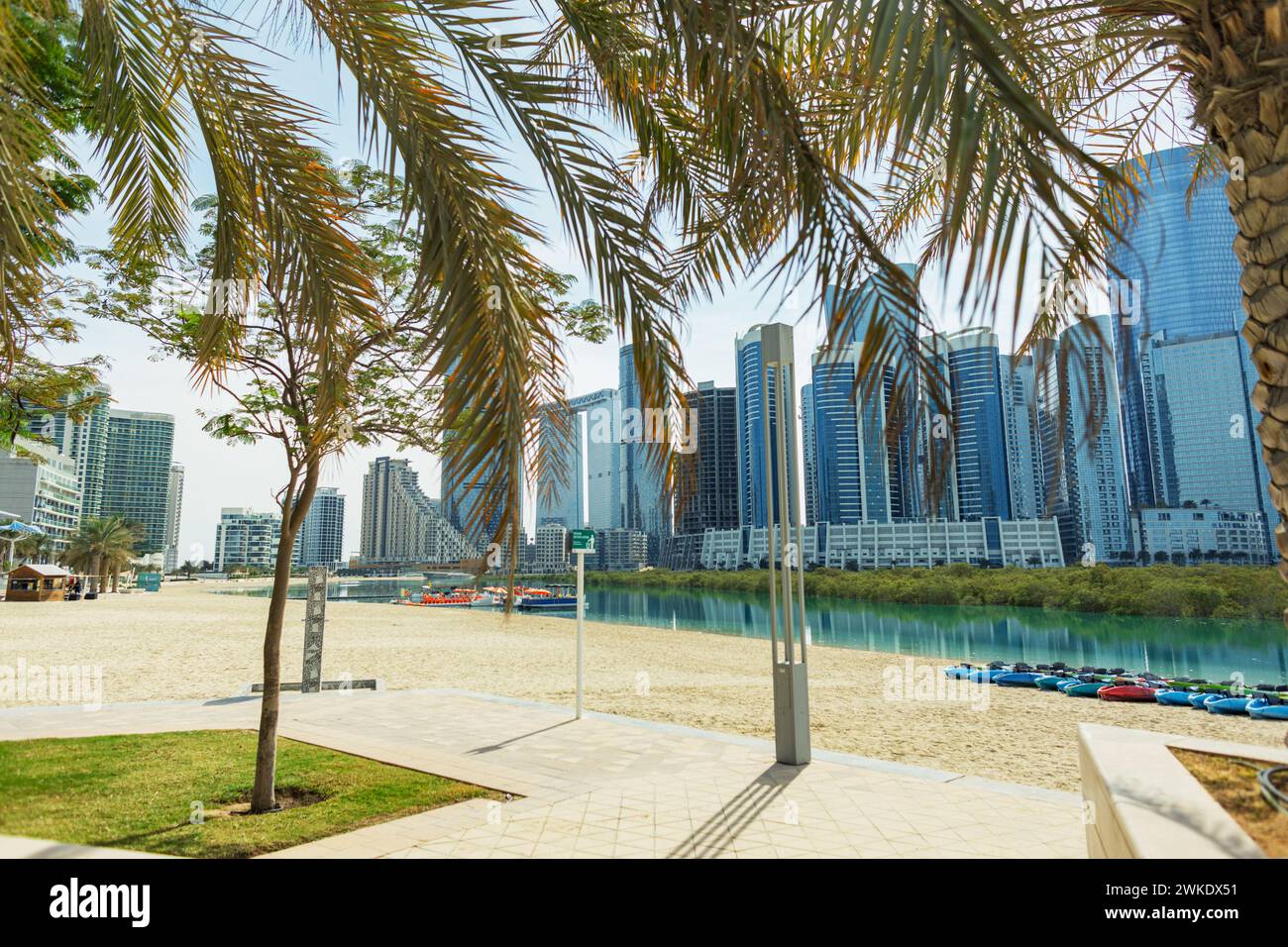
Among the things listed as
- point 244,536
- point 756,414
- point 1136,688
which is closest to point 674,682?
point 756,414

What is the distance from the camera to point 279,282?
11.1 ft

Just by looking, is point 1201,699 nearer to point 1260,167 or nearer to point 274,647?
point 1260,167

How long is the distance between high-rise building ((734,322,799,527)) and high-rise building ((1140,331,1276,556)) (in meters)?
2.68

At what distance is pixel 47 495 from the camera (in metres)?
51.6

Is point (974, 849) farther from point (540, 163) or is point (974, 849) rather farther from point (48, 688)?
point (48, 688)

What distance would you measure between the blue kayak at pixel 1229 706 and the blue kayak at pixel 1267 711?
211 mm

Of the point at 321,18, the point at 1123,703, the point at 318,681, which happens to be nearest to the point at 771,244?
the point at 321,18

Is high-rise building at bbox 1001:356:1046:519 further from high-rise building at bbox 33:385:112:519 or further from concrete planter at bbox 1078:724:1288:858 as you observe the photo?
high-rise building at bbox 33:385:112:519

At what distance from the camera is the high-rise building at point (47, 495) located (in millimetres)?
46094

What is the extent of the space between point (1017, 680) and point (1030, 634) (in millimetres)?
15576

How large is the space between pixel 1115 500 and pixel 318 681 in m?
16.8

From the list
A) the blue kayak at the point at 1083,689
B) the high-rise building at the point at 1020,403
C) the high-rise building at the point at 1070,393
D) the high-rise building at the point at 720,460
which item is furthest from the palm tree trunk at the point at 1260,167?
the blue kayak at the point at 1083,689

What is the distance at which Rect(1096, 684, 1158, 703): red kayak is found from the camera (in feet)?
40.9

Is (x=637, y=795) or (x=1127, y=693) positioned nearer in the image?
(x=637, y=795)
